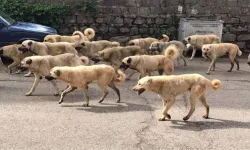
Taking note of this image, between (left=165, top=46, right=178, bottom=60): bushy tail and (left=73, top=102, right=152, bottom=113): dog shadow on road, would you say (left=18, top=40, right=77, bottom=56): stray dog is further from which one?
(left=73, top=102, right=152, bottom=113): dog shadow on road

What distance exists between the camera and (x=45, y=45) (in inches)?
452

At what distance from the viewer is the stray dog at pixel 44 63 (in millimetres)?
9680

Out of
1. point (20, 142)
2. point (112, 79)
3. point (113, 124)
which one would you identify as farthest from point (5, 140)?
point (112, 79)

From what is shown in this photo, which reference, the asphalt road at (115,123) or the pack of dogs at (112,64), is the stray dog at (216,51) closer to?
the pack of dogs at (112,64)

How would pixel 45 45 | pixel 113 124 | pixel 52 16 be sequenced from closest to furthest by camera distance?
pixel 113 124 < pixel 45 45 < pixel 52 16

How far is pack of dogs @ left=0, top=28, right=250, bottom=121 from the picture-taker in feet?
25.8

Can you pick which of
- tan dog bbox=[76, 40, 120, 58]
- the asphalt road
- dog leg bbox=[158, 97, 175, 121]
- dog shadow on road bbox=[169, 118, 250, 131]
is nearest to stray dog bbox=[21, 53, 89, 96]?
the asphalt road

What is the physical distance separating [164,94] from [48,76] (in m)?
2.52

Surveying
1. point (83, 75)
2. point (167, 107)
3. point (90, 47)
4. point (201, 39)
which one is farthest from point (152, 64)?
point (201, 39)

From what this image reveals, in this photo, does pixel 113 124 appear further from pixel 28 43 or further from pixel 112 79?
pixel 28 43

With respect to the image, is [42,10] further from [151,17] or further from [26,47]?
[26,47]

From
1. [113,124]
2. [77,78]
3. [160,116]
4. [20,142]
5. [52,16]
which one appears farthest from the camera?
[52,16]

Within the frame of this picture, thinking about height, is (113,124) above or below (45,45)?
below

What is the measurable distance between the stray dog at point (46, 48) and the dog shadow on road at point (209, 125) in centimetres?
463
